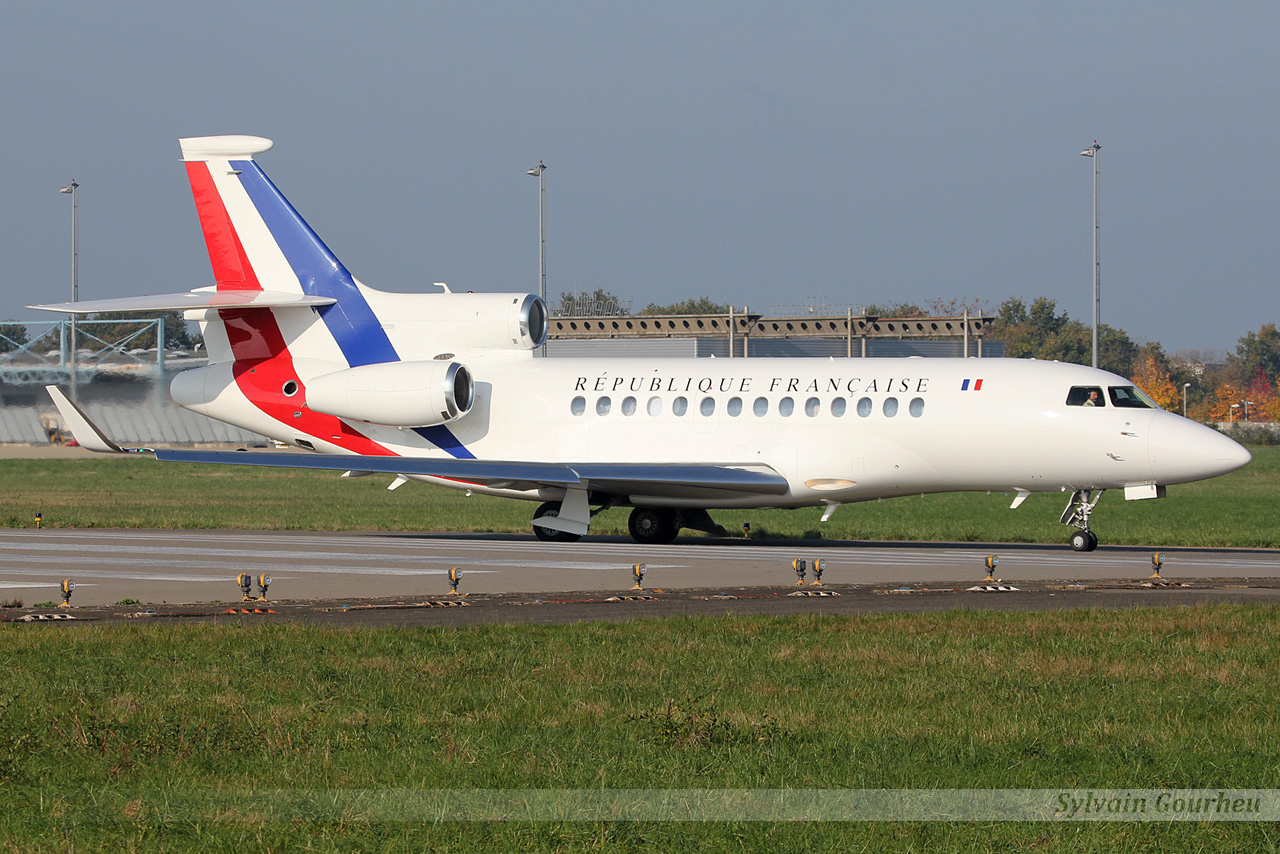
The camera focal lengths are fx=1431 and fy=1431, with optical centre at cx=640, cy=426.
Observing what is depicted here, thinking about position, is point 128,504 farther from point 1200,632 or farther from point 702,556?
point 1200,632

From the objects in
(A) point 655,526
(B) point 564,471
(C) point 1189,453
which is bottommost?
(A) point 655,526

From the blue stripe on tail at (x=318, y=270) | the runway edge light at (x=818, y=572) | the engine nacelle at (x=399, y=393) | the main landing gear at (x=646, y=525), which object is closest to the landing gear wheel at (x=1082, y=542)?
the runway edge light at (x=818, y=572)

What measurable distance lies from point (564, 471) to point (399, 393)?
3.81 metres

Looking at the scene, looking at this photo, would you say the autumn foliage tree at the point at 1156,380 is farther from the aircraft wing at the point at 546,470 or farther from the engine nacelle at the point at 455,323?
the aircraft wing at the point at 546,470

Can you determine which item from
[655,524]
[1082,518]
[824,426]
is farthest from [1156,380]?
Answer: [824,426]

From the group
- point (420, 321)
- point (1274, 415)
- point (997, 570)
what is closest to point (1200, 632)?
point (997, 570)

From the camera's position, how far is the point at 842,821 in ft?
24.6

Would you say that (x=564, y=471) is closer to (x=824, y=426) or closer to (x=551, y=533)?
(x=551, y=533)

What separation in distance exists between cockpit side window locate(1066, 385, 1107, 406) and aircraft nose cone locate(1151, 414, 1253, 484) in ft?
3.41

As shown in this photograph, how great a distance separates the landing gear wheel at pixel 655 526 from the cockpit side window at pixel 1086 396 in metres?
8.18

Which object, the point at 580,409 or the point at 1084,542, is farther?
the point at 580,409

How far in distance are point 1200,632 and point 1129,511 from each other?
85.2 ft

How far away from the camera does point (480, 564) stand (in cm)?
2300

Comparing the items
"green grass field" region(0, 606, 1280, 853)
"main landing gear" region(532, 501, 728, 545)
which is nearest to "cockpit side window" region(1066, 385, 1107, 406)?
"main landing gear" region(532, 501, 728, 545)
